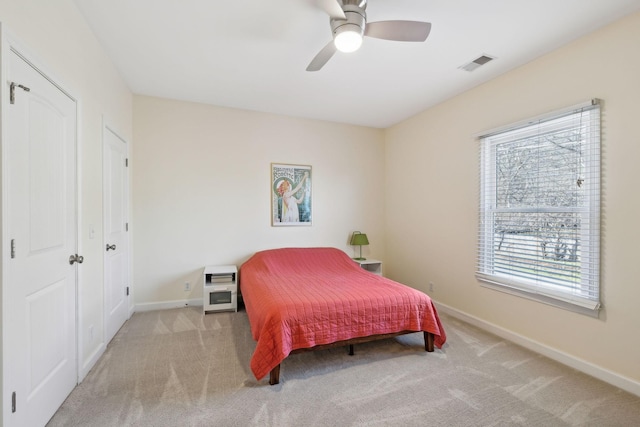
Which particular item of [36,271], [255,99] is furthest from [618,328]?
[255,99]

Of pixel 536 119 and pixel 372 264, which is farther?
pixel 372 264

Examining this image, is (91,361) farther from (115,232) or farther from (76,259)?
(115,232)

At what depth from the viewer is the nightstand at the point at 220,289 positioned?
3418mm

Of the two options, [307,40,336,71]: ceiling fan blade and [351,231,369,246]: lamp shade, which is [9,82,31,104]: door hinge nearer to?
[307,40,336,71]: ceiling fan blade

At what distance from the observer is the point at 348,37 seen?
1.83m

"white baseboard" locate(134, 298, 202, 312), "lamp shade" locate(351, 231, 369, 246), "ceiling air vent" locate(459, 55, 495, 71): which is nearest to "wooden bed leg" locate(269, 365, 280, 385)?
"white baseboard" locate(134, 298, 202, 312)

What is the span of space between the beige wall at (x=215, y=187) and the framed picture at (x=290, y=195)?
0.30ft

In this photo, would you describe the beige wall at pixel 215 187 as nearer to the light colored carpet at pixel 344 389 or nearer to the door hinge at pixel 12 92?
the light colored carpet at pixel 344 389

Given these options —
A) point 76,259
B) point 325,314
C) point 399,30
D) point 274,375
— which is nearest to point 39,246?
point 76,259

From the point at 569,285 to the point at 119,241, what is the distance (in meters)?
4.24

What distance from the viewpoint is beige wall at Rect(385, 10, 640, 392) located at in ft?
6.54

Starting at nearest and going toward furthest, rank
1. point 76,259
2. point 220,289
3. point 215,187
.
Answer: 1. point 76,259
2. point 220,289
3. point 215,187

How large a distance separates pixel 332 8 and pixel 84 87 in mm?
1923

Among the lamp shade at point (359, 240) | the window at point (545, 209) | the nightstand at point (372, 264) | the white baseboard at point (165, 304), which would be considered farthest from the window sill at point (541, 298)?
the white baseboard at point (165, 304)
